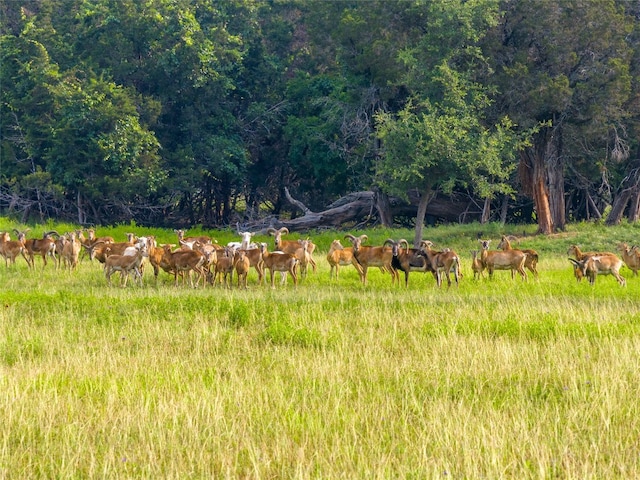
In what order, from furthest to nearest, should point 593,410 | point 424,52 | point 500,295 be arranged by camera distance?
point 424,52, point 500,295, point 593,410

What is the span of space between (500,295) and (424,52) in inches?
559

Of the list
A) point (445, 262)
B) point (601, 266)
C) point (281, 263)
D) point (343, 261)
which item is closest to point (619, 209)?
point (601, 266)

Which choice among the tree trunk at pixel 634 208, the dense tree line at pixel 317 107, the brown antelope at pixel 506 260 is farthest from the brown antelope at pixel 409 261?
the tree trunk at pixel 634 208

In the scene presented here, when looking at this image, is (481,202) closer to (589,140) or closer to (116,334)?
(589,140)

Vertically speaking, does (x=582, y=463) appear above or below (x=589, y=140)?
below

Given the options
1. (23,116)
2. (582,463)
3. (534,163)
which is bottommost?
(582,463)

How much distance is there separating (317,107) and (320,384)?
29.6 m

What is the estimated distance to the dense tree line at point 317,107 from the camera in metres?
26.9

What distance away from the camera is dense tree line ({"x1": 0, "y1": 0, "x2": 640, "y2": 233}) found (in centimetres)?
2689

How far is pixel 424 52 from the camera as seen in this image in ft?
90.4

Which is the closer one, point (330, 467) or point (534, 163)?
point (330, 467)

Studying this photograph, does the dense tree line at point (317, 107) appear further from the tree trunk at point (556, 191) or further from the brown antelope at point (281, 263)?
the brown antelope at point (281, 263)

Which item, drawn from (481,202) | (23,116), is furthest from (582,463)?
(23,116)

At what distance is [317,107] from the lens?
123 ft
